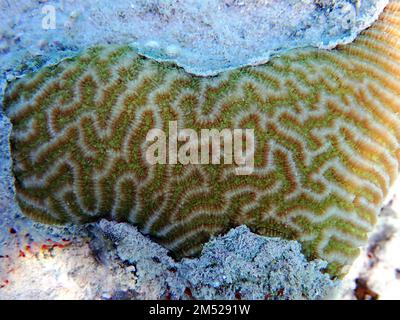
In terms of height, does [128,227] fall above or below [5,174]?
below

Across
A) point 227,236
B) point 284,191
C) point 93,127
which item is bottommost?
point 227,236

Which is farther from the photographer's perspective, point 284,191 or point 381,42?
point 381,42
